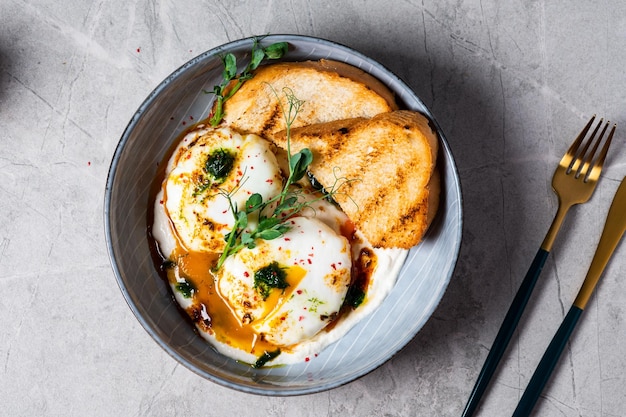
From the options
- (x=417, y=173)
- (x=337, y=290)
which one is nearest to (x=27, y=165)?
(x=337, y=290)

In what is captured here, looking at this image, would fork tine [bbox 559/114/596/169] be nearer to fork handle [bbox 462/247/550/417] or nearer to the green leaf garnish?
fork handle [bbox 462/247/550/417]

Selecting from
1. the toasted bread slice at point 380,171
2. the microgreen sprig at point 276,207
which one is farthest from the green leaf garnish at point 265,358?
the toasted bread slice at point 380,171

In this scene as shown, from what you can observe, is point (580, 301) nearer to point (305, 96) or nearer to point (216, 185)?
point (305, 96)

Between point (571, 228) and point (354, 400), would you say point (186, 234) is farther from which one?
point (571, 228)

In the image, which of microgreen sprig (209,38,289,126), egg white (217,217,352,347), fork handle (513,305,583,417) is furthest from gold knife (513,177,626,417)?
microgreen sprig (209,38,289,126)

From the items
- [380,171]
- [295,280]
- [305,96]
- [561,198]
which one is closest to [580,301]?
[561,198]

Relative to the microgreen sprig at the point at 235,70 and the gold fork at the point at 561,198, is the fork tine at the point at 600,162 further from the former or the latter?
the microgreen sprig at the point at 235,70
